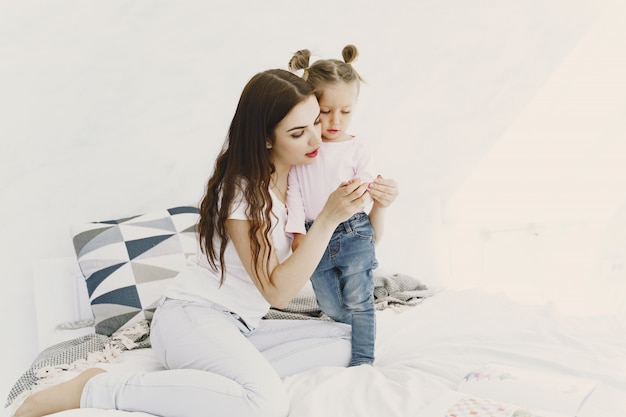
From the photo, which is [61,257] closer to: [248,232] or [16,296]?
[16,296]

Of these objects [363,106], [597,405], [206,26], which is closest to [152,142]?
[206,26]

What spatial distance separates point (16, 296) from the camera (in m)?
2.28

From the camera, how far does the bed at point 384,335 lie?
137 cm

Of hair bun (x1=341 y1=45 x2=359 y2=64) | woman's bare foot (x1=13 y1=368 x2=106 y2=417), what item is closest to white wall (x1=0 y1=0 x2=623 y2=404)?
hair bun (x1=341 y1=45 x2=359 y2=64)

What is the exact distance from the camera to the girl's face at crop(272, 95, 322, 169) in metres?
1.55

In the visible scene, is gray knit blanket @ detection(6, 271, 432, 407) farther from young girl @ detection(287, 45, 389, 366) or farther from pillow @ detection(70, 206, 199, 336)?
young girl @ detection(287, 45, 389, 366)

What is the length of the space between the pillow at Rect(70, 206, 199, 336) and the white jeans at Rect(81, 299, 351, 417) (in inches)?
15.3

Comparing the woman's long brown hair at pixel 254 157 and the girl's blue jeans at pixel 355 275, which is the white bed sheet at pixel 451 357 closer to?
the girl's blue jeans at pixel 355 275

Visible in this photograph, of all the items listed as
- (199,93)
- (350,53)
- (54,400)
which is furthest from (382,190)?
(199,93)

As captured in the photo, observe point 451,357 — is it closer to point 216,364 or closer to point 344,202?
point 344,202

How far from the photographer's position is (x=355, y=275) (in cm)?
171

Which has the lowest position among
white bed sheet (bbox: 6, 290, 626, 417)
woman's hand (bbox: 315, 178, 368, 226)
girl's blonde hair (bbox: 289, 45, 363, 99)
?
white bed sheet (bbox: 6, 290, 626, 417)

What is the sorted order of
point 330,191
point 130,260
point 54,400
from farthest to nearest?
point 130,260
point 330,191
point 54,400

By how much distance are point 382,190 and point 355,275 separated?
0.26 metres
